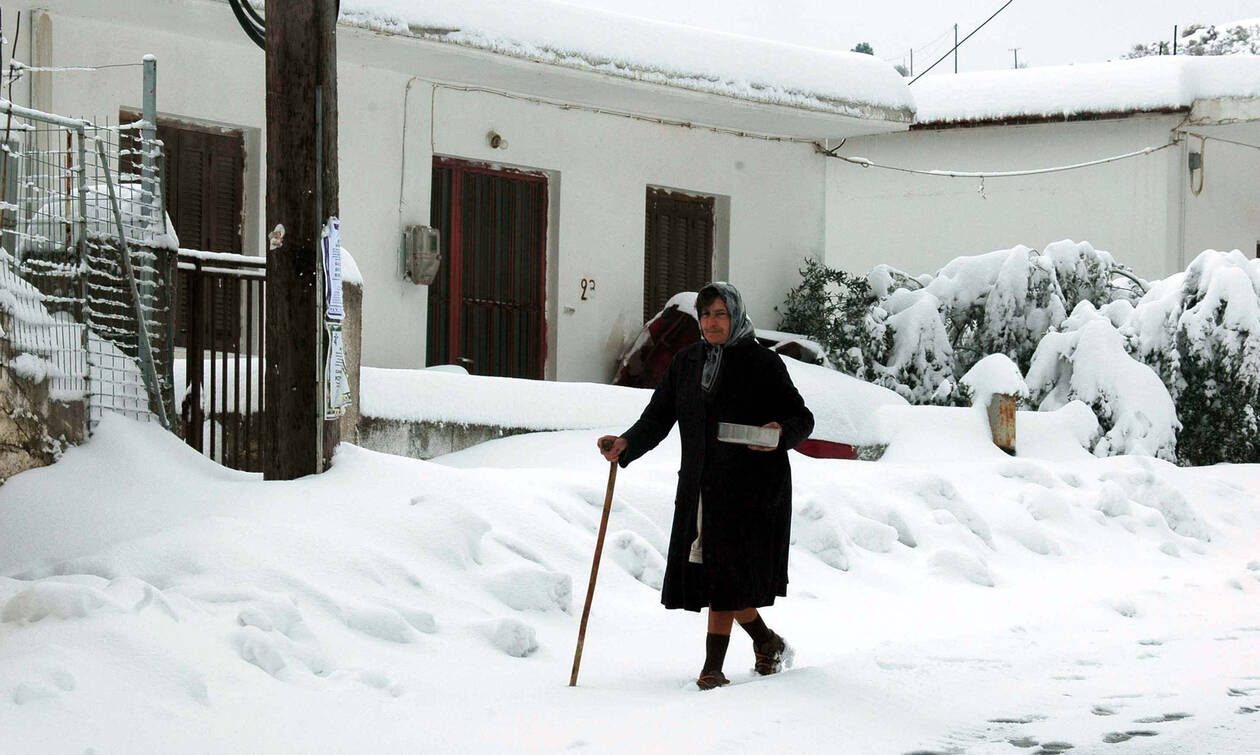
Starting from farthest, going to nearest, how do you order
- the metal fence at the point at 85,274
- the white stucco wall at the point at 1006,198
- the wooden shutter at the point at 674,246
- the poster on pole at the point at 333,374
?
the white stucco wall at the point at 1006,198 → the wooden shutter at the point at 674,246 → the poster on pole at the point at 333,374 → the metal fence at the point at 85,274

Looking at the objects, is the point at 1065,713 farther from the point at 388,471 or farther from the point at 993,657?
the point at 388,471

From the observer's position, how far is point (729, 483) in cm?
641

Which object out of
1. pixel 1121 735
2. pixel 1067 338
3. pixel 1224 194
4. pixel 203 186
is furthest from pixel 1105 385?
pixel 1121 735

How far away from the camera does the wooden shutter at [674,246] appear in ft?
51.5

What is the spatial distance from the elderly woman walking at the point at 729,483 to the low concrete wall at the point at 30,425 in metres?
2.82

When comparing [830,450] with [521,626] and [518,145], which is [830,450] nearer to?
[518,145]

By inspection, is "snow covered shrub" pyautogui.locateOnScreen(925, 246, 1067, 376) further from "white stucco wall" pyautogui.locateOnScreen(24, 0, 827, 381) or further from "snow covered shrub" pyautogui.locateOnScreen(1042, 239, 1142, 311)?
"white stucco wall" pyautogui.locateOnScreen(24, 0, 827, 381)

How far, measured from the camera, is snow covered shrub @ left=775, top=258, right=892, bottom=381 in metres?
15.8

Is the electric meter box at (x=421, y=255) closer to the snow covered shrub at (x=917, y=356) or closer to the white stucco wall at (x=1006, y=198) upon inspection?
the snow covered shrub at (x=917, y=356)

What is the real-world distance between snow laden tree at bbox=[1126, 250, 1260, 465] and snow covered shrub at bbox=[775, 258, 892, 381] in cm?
274

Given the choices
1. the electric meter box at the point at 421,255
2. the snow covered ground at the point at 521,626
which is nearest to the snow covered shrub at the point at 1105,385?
the snow covered ground at the point at 521,626

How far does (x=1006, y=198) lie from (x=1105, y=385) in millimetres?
6519

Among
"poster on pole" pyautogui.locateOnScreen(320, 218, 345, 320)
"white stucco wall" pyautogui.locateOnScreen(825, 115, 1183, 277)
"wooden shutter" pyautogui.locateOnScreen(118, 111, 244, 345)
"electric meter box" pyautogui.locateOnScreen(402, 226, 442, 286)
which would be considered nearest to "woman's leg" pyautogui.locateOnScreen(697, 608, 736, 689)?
"poster on pole" pyautogui.locateOnScreen(320, 218, 345, 320)

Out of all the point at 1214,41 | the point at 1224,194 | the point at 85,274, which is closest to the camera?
the point at 85,274
